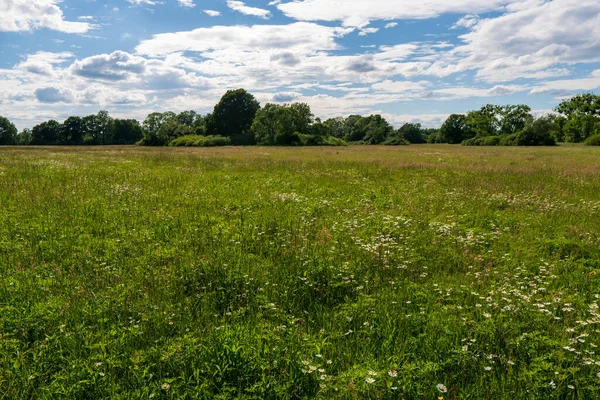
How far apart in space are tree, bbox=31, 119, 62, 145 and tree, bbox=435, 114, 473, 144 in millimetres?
129572

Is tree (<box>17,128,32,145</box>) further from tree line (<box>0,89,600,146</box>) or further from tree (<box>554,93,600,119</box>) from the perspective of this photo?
tree (<box>554,93,600,119</box>)

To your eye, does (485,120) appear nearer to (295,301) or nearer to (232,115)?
(232,115)

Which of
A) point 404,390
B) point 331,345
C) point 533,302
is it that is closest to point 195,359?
point 331,345

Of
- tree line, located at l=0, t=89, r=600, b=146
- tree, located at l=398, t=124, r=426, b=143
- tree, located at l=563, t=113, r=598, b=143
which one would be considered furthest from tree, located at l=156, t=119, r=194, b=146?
tree, located at l=563, t=113, r=598, b=143

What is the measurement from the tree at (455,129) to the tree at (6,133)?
147243mm

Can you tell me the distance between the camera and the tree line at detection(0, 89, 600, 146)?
81438mm

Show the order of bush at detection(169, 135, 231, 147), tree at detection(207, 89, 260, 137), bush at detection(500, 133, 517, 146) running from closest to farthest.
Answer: bush at detection(169, 135, 231, 147) < bush at detection(500, 133, 517, 146) < tree at detection(207, 89, 260, 137)

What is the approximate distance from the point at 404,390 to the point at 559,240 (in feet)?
23.3

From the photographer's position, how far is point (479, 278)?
6.61 meters

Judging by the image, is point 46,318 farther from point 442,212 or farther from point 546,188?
point 546,188

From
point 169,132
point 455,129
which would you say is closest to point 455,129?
point 455,129

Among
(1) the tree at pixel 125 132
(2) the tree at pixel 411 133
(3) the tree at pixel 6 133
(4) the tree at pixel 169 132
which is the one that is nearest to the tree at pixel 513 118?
(2) the tree at pixel 411 133

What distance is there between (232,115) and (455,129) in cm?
7284

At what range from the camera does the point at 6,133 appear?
123 meters
